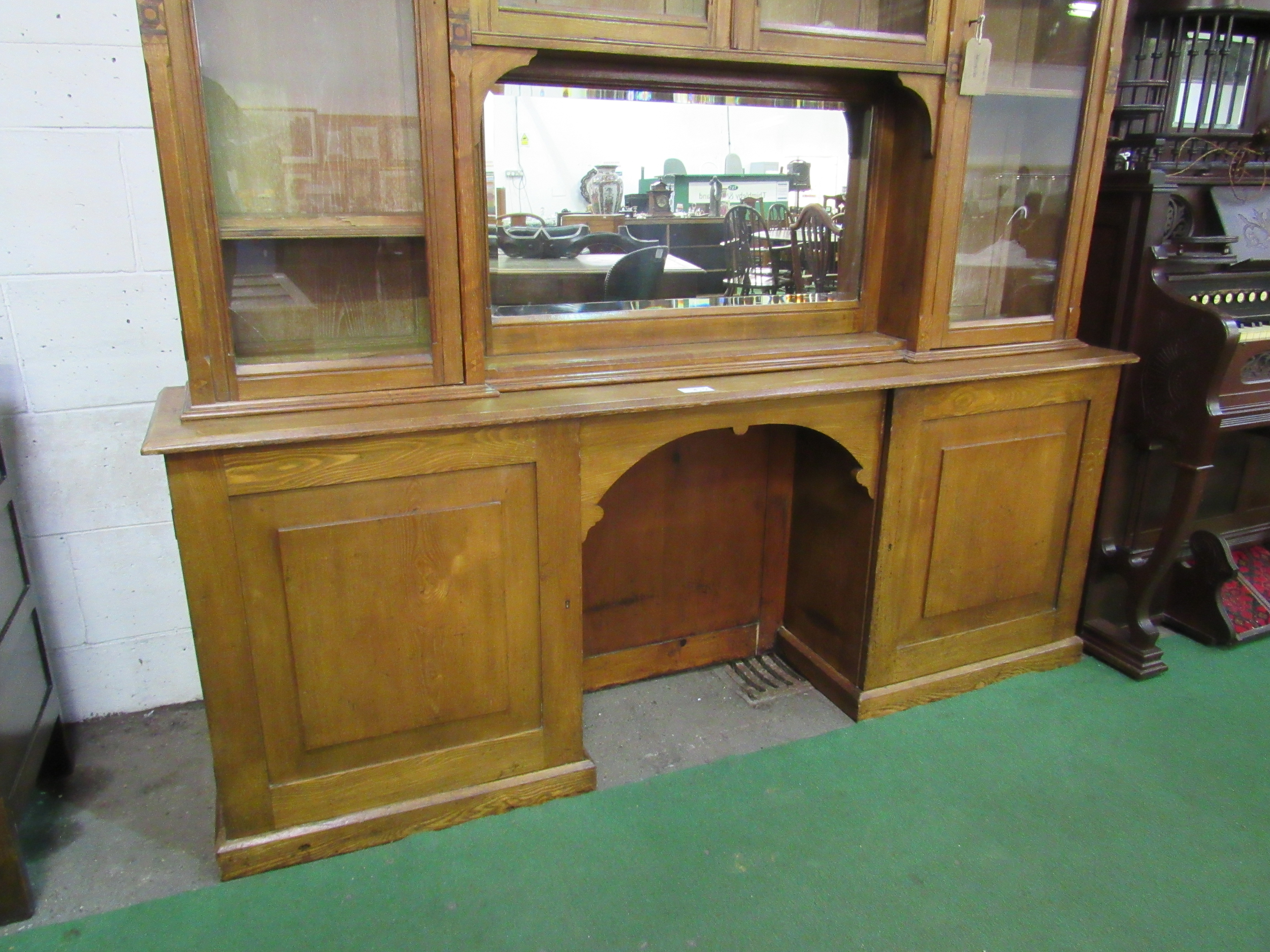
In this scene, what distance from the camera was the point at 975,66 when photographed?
2.04 metres

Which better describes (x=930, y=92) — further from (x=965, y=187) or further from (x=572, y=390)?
(x=572, y=390)

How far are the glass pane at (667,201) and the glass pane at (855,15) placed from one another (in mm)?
207

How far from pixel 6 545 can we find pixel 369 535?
2.79 ft

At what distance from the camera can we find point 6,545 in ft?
6.14

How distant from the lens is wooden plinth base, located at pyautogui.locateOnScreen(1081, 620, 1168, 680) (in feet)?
8.29

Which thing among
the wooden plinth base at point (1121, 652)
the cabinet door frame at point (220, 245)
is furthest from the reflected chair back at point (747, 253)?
the wooden plinth base at point (1121, 652)

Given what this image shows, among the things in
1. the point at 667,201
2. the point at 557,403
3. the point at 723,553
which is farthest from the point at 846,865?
the point at 667,201

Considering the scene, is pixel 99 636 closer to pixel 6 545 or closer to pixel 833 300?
pixel 6 545

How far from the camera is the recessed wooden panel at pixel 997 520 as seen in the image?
228 centimetres

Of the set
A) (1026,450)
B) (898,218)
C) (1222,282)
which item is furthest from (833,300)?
(1222,282)

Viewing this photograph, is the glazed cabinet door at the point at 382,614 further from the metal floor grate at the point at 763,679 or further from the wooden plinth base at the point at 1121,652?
the wooden plinth base at the point at 1121,652

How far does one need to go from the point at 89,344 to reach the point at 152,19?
90 cm

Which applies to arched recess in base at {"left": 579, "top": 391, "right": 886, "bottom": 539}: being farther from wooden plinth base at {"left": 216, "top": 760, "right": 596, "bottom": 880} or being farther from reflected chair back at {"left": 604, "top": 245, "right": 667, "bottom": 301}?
wooden plinth base at {"left": 216, "top": 760, "right": 596, "bottom": 880}

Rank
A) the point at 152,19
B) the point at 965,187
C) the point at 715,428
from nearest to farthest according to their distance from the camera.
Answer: the point at 152,19
the point at 715,428
the point at 965,187
